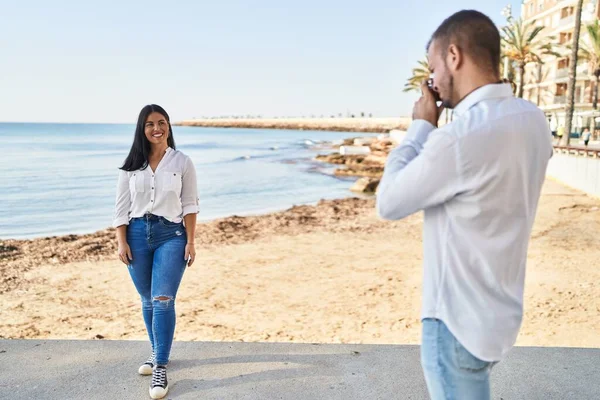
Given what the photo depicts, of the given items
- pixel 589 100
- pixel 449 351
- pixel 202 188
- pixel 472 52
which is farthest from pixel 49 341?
pixel 589 100

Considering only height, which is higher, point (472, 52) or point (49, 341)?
point (472, 52)

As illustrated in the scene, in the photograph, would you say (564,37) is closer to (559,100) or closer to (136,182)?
(559,100)

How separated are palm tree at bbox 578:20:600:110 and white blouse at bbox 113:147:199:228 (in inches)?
1532

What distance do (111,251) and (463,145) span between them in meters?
9.73

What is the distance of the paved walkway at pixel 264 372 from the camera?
3.31 metres

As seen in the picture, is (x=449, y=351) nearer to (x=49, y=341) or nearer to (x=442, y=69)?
(x=442, y=69)

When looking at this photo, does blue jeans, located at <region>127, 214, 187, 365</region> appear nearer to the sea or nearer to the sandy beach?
the sandy beach

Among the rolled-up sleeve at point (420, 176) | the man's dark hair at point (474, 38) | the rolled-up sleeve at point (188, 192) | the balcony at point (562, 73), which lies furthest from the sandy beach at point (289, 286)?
the balcony at point (562, 73)

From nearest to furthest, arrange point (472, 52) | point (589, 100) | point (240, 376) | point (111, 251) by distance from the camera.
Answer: point (472, 52) < point (240, 376) < point (111, 251) < point (589, 100)

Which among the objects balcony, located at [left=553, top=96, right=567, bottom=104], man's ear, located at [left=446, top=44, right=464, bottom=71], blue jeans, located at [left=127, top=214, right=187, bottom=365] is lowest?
blue jeans, located at [left=127, top=214, right=187, bottom=365]

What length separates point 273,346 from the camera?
4.06 metres

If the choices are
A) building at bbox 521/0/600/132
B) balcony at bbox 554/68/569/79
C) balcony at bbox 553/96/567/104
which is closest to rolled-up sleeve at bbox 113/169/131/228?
building at bbox 521/0/600/132

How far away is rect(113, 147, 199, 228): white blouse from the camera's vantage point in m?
3.51

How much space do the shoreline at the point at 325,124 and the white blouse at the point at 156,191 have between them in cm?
11226
